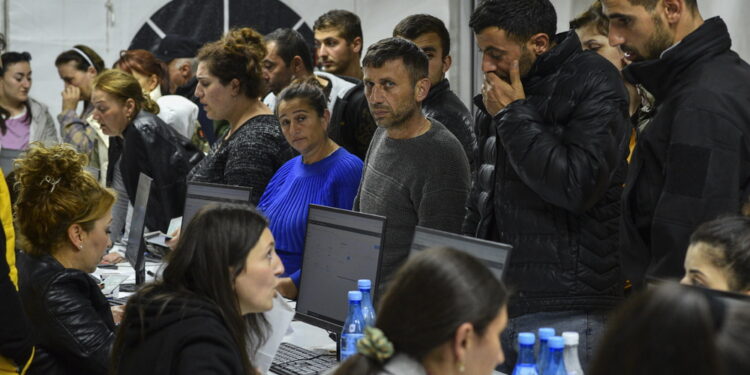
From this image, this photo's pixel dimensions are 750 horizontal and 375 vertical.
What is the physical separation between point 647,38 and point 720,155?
0.35 m

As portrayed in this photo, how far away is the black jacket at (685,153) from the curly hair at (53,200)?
5.21ft

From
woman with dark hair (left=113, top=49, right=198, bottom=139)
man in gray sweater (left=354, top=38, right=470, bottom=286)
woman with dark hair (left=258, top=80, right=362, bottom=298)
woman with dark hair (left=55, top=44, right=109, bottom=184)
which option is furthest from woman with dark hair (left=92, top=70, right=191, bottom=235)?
woman with dark hair (left=55, top=44, right=109, bottom=184)

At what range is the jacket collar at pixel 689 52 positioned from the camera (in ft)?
7.25

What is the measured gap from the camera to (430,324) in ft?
4.74

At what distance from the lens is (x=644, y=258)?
225 cm

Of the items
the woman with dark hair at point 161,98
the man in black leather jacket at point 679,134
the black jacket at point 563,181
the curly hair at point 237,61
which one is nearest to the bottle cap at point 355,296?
the black jacket at point 563,181

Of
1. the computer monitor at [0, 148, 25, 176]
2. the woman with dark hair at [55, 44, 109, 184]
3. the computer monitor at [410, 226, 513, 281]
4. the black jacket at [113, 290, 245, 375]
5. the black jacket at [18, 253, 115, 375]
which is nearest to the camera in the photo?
the black jacket at [113, 290, 245, 375]

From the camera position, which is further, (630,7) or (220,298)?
(630,7)

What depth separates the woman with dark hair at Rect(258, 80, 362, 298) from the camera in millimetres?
3221

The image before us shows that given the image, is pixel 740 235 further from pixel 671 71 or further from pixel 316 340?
pixel 316 340

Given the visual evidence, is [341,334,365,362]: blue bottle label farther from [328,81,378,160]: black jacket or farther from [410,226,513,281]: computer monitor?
[328,81,378,160]: black jacket

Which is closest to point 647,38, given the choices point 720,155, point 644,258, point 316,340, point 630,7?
point 630,7

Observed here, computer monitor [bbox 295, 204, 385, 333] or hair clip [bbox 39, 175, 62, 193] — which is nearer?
computer monitor [bbox 295, 204, 385, 333]

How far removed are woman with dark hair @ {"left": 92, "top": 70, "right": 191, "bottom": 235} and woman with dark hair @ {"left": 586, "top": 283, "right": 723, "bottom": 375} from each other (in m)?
3.52
